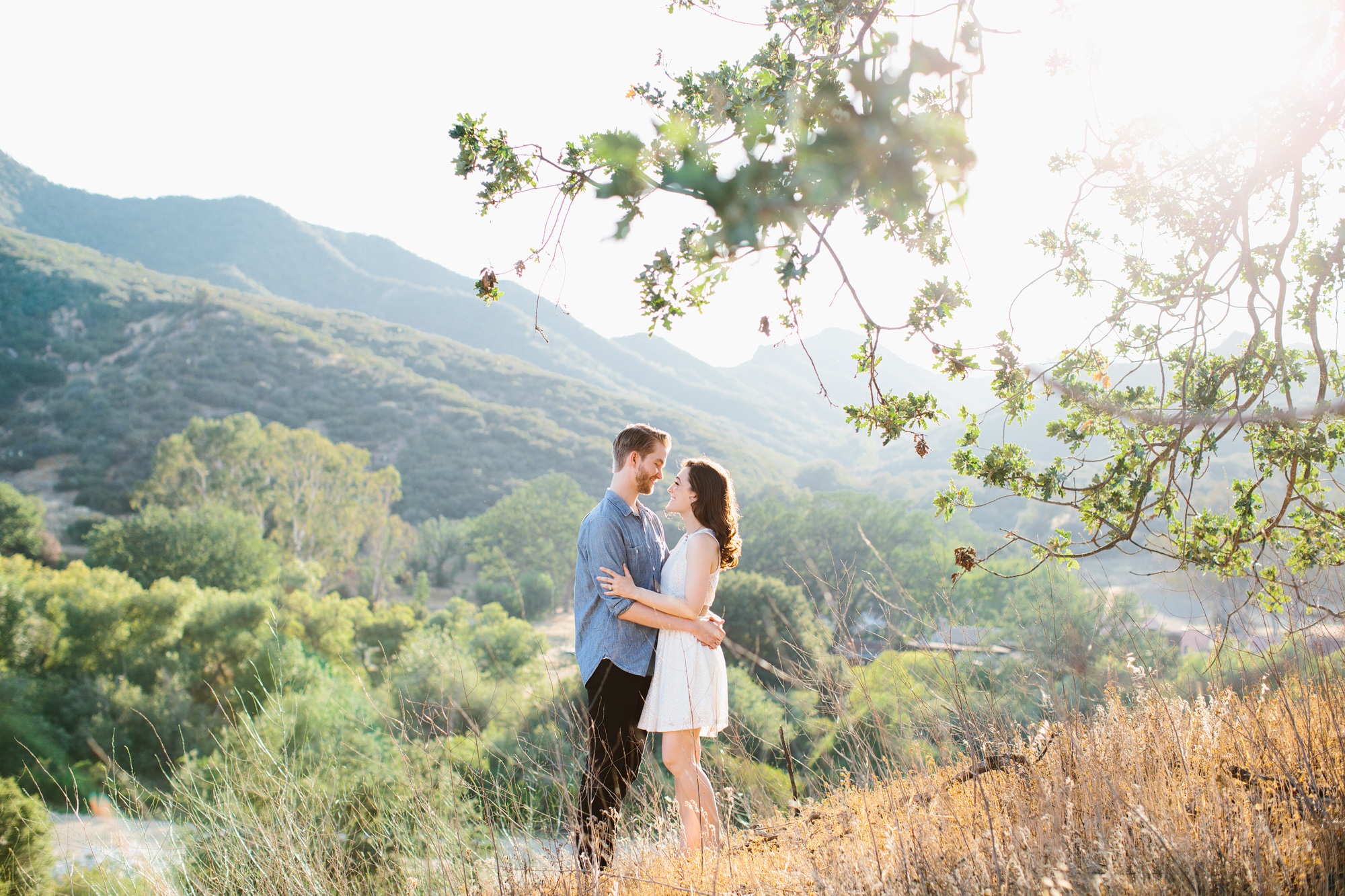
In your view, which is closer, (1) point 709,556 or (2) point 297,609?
(1) point 709,556

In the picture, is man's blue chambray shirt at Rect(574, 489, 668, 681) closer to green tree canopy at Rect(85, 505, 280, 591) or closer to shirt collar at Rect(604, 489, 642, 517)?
shirt collar at Rect(604, 489, 642, 517)

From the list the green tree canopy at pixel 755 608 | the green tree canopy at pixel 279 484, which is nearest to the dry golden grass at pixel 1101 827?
the green tree canopy at pixel 755 608

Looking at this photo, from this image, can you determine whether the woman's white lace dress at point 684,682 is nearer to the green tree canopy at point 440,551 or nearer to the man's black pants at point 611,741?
the man's black pants at point 611,741

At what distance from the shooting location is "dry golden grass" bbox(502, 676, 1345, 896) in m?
1.53

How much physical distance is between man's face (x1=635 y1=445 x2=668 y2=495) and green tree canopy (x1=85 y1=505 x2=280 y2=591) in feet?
82.9

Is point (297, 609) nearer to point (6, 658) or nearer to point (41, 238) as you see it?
point (6, 658)

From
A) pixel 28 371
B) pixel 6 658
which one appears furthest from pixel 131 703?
pixel 28 371

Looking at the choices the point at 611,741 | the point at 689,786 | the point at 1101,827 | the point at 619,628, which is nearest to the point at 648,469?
the point at 619,628

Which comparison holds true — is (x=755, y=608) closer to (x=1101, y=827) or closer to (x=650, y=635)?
(x=650, y=635)

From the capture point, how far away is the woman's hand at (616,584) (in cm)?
234

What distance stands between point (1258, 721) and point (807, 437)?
12884cm

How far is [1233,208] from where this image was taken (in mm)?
2006

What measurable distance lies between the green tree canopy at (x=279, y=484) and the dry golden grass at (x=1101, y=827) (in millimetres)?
34370

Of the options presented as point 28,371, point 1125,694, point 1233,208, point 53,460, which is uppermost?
point 1233,208
